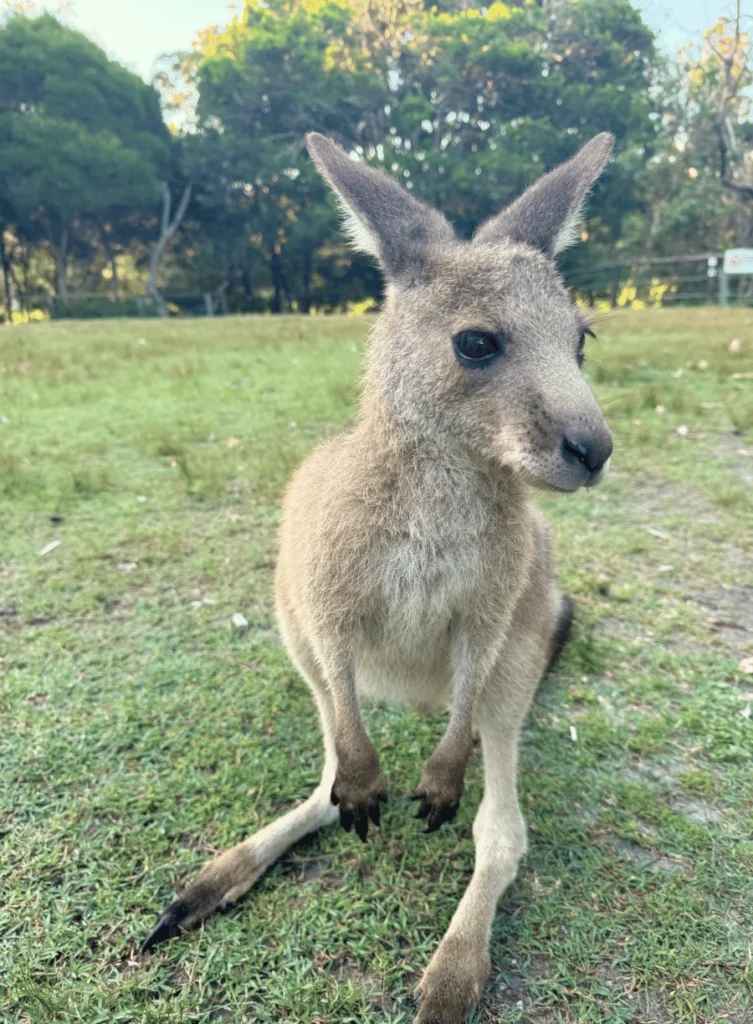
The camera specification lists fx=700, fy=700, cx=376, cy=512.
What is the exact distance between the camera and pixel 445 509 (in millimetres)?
1373

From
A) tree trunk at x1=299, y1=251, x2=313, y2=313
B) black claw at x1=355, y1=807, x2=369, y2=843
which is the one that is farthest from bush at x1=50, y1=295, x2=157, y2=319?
black claw at x1=355, y1=807, x2=369, y2=843

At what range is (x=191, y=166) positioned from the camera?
67.4 feet

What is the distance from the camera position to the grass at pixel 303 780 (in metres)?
1.24

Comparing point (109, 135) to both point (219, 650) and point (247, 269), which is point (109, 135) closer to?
point (247, 269)

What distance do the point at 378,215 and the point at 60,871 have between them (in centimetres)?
150

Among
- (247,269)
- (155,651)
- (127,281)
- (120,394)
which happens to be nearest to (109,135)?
(247,269)

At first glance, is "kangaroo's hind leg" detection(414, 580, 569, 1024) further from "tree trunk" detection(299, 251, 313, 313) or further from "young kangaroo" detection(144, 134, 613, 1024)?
"tree trunk" detection(299, 251, 313, 313)

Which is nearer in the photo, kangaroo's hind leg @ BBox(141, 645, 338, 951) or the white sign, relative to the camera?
kangaroo's hind leg @ BBox(141, 645, 338, 951)

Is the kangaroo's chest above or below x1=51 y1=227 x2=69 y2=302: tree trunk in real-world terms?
below

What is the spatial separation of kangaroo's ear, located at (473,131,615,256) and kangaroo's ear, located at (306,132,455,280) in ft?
0.47

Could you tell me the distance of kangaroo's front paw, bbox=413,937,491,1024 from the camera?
117 cm

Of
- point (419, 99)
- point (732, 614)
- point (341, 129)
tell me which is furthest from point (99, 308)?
point (732, 614)

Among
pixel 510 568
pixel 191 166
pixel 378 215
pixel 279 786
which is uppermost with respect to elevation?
pixel 191 166

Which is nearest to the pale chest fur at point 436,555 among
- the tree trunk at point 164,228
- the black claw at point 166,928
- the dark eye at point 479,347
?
the dark eye at point 479,347
